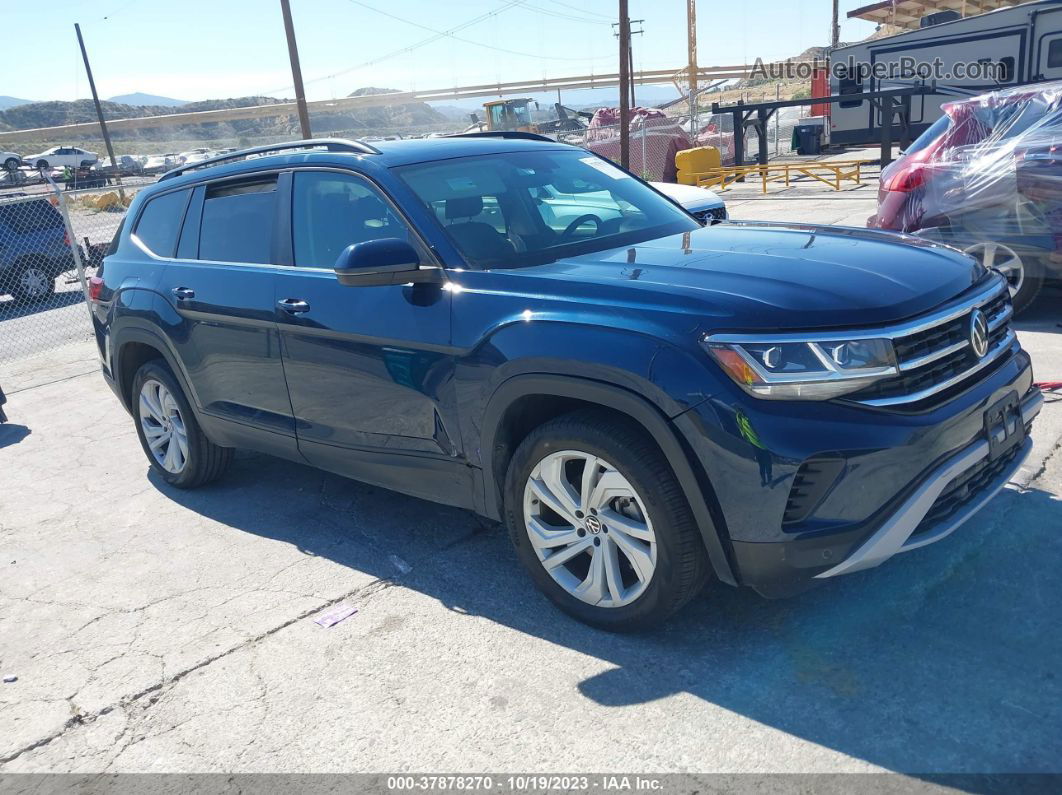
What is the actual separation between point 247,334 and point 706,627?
8.46ft

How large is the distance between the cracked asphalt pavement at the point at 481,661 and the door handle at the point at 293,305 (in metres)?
1.16

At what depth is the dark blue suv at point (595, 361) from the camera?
9.18 ft

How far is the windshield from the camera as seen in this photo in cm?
378

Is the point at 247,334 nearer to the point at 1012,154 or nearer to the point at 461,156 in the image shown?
the point at 461,156

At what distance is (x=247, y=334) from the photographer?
14.6ft

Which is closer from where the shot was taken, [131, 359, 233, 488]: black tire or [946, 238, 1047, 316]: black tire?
[131, 359, 233, 488]: black tire

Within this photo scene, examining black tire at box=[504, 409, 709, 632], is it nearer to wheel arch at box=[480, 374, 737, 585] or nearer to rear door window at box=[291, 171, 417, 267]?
wheel arch at box=[480, 374, 737, 585]

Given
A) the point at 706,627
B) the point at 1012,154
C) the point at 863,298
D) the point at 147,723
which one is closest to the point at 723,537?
the point at 706,627

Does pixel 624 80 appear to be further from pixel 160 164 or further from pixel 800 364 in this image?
pixel 160 164

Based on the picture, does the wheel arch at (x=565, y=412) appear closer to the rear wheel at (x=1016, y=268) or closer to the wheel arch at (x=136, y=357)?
the wheel arch at (x=136, y=357)

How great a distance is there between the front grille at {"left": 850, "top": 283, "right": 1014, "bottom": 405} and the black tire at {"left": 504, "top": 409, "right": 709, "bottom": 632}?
666 mm

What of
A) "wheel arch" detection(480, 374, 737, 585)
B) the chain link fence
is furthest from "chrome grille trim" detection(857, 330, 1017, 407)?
the chain link fence

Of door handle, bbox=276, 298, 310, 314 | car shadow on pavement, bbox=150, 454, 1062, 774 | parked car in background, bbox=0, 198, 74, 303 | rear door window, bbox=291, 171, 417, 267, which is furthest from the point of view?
parked car in background, bbox=0, 198, 74, 303

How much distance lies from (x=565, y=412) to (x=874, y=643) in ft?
4.37
